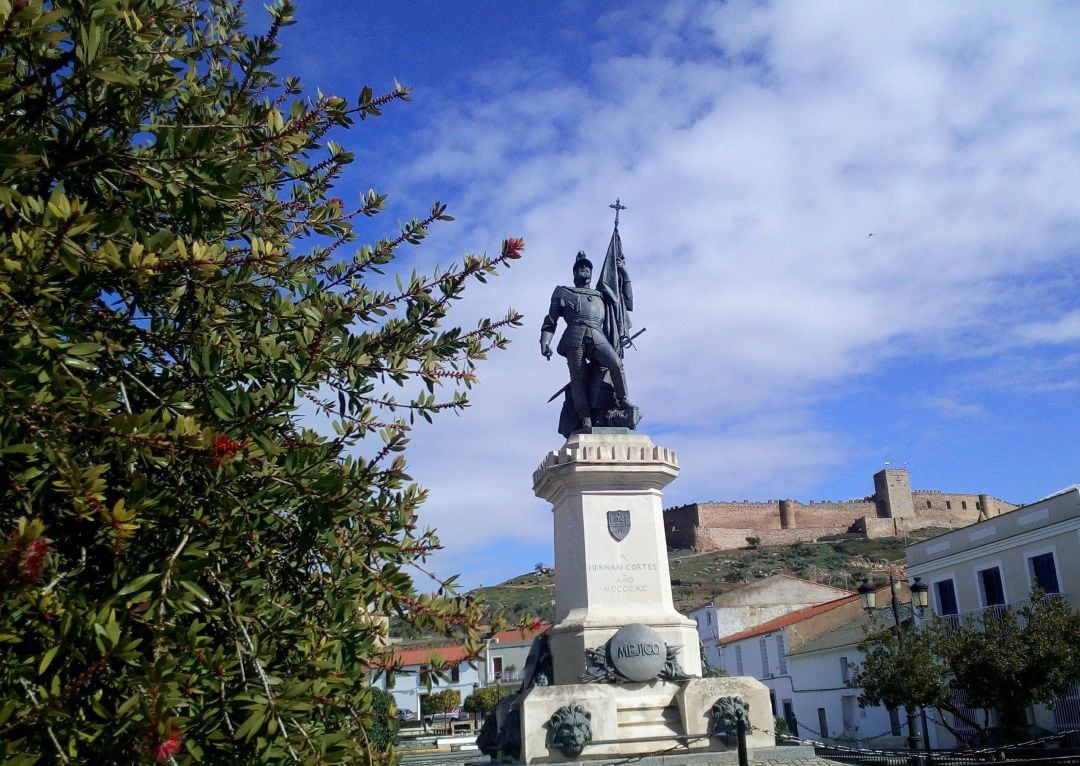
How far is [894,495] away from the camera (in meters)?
106

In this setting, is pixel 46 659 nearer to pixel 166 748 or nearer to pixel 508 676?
pixel 166 748

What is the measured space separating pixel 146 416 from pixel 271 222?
1524 millimetres

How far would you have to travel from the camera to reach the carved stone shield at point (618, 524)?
990 cm

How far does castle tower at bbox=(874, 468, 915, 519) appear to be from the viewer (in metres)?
105

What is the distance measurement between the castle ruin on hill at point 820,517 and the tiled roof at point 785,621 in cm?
5393

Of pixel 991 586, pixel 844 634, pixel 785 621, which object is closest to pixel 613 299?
pixel 991 586

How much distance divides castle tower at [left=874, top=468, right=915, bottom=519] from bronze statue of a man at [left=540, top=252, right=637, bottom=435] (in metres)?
102

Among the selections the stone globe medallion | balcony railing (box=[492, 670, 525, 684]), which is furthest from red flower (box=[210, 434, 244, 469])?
balcony railing (box=[492, 670, 525, 684])

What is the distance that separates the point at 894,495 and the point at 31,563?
112 meters

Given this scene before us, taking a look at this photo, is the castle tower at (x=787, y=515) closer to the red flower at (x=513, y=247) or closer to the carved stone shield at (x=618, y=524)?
the carved stone shield at (x=618, y=524)

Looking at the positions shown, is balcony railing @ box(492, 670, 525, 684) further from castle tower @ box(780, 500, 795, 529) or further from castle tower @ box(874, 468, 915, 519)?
castle tower @ box(874, 468, 915, 519)

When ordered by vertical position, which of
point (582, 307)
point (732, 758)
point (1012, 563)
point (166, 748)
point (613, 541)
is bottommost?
point (732, 758)

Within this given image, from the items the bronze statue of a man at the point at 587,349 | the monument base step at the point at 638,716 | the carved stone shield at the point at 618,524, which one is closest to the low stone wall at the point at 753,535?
the bronze statue of a man at the point at 587,349

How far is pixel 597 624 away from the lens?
30.7ft
